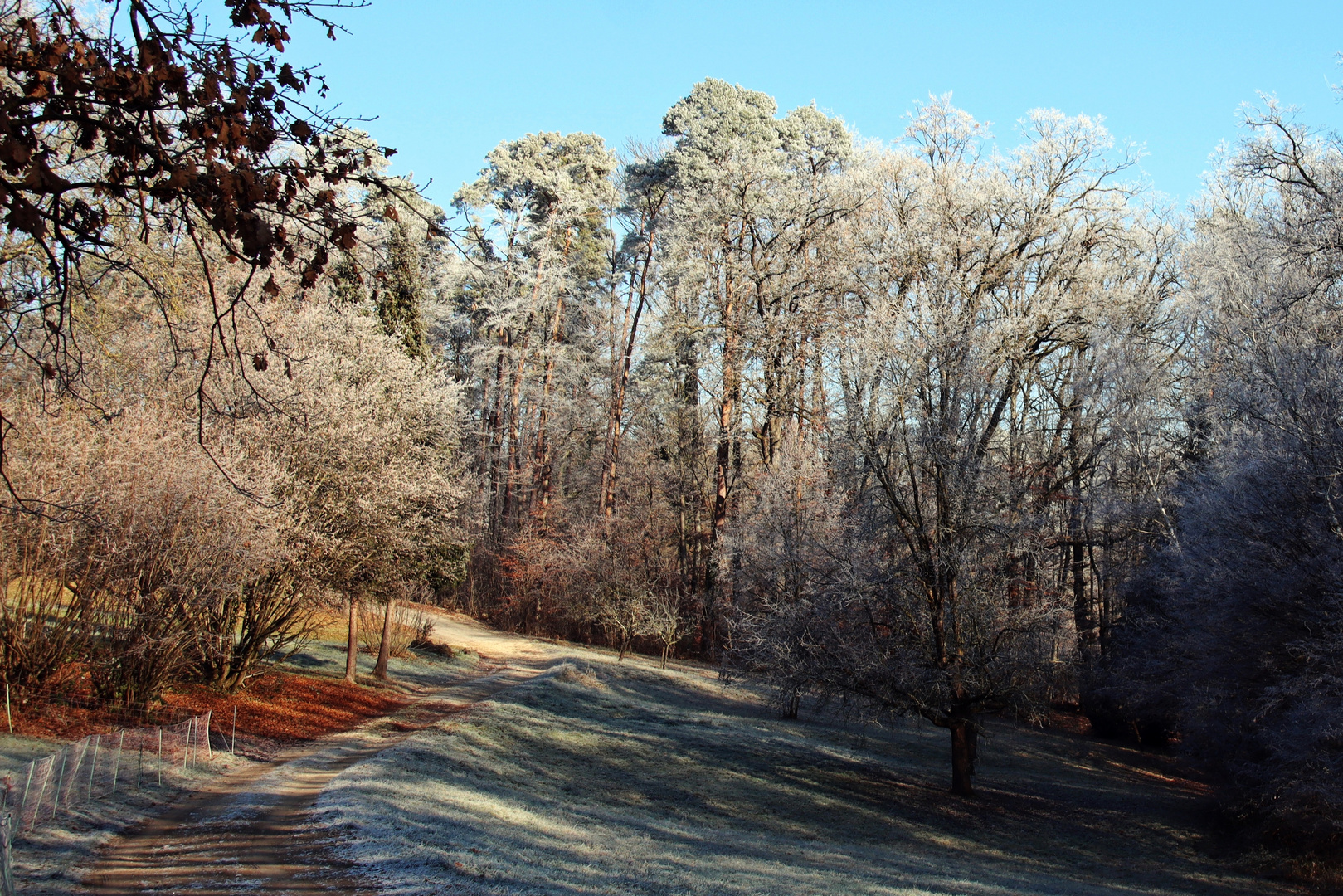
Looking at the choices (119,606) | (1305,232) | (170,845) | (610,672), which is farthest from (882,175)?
(170,845)

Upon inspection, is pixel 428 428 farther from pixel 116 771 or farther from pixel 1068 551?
pixel 1068 551

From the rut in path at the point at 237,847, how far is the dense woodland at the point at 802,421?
2.95m

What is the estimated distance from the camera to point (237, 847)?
328 inches

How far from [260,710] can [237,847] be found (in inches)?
345

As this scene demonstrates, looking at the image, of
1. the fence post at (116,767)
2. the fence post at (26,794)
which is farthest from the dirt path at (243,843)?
the fence post at (26,794)

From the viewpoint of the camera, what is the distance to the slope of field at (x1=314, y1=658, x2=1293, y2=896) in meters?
8.67

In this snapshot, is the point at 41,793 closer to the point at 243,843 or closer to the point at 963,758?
the point at 243,843

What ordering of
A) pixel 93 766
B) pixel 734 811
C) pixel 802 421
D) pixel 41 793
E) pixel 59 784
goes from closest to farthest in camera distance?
1. pixel 41 793
2. pixel 59 784
3. pixel 93 766
4. pixel 734 811
5. pixel 802 421

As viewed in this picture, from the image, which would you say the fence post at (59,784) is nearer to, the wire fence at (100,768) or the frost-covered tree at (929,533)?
the wire fence at (100,768)

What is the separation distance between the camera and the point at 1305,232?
550 inches

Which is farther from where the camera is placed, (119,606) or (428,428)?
(428,428)

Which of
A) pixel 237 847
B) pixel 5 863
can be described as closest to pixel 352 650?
pixel 237 847

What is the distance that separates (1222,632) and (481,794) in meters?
10.9

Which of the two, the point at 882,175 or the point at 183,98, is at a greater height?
the point at 882,175
